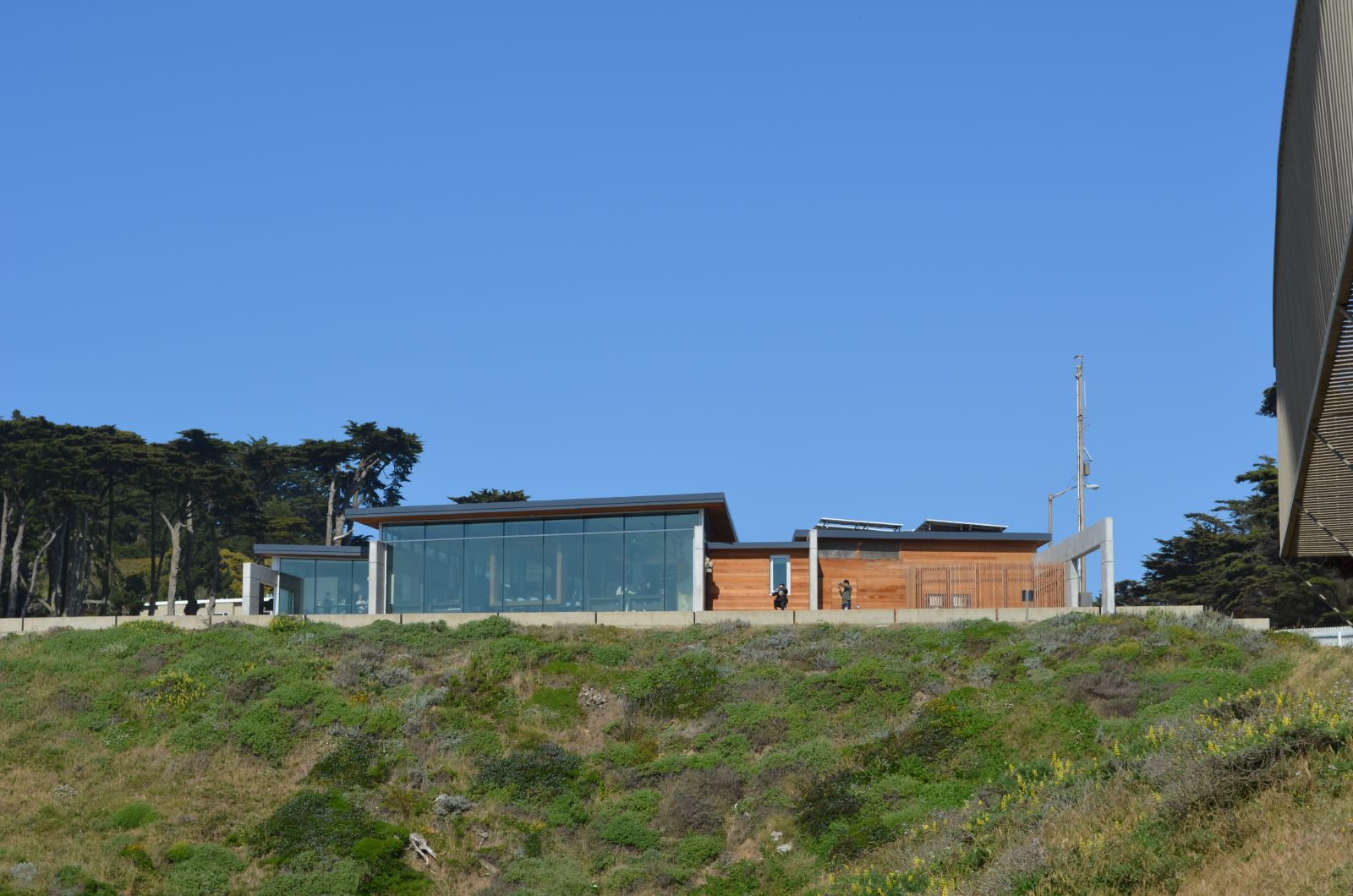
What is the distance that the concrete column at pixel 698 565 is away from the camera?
47750 mm

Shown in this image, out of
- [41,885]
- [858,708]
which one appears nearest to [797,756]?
[858,708]

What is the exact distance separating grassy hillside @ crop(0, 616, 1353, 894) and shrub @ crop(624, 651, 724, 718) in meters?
0.09

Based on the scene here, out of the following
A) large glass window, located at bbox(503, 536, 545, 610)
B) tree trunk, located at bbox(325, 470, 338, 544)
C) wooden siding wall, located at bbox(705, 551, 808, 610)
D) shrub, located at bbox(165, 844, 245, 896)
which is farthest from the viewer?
tree trunk, located at bbox(325, 470, 338, 544)

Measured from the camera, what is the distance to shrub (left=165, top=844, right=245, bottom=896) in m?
27.7

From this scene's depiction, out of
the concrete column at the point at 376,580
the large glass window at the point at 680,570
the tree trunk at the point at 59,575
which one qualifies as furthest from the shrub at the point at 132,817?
the tree trunk at the point at 59,575

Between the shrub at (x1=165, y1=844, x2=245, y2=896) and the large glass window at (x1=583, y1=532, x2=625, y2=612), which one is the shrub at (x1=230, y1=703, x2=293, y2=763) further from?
the large glass window at (x1=583, y1=532, x2=625, y2=612)

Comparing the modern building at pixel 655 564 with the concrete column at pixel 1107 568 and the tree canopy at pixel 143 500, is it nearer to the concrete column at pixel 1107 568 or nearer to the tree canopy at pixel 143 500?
the concrete column at pixel 1107 568

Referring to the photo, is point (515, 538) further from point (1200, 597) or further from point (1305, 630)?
point (1200, 597)

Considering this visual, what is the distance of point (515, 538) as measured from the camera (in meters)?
49.6

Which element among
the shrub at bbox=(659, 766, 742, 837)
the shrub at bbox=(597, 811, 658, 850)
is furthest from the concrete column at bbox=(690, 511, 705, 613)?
the shrub at bbox=(597, 811, 658, 850)

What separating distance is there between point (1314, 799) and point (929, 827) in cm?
792

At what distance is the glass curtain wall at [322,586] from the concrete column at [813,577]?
49.2 ft

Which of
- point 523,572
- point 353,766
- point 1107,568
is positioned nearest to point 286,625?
point 523,572

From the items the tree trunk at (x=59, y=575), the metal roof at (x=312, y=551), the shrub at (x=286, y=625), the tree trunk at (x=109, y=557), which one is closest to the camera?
the shrub at (x=286, y=625)
